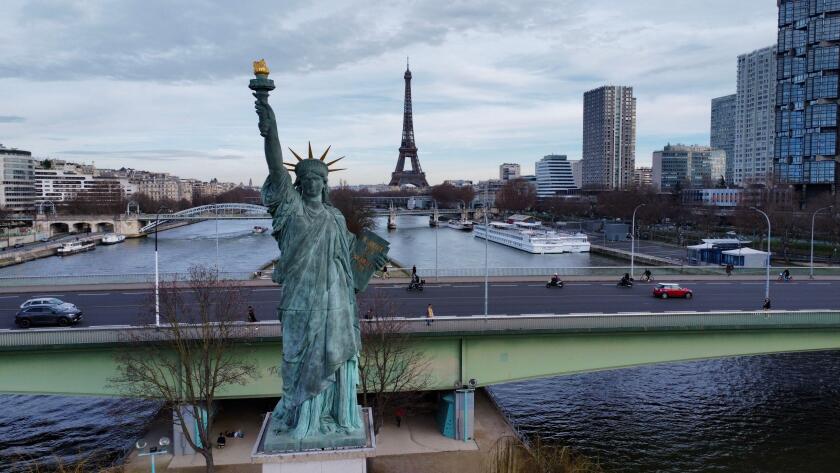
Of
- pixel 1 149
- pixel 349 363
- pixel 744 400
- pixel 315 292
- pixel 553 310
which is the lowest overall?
pixel 744 400

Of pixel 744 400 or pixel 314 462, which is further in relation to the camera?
pixel 744 400

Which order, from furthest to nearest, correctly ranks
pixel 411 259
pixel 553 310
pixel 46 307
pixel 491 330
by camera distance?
pixel 411 259, pixel 553 310, pixel 46 307, pixel 491 330

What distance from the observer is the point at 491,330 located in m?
18.6

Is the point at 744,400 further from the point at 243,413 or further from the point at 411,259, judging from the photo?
the point at 411,259

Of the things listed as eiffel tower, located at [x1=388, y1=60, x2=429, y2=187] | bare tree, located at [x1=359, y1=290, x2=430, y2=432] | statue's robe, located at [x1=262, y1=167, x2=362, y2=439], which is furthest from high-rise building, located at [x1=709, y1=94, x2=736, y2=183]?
statue's robe, located at [x1=262, y1=167, x2=362, y2=439]

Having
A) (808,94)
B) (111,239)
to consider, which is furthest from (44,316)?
(808,94)

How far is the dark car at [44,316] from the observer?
21.0 meters

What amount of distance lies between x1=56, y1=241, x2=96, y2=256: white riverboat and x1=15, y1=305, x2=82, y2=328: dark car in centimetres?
Answer: 5258

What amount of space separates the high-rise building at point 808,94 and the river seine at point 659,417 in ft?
177

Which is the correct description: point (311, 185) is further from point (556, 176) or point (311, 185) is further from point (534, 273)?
point (556, 176)

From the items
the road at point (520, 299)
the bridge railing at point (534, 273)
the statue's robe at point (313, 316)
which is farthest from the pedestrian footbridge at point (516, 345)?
the bridge railing at point (534, 273)

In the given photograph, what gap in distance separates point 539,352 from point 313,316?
38.7 feet

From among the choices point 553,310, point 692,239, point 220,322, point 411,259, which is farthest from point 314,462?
point 692,239

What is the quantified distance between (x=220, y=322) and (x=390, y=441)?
634 cm
